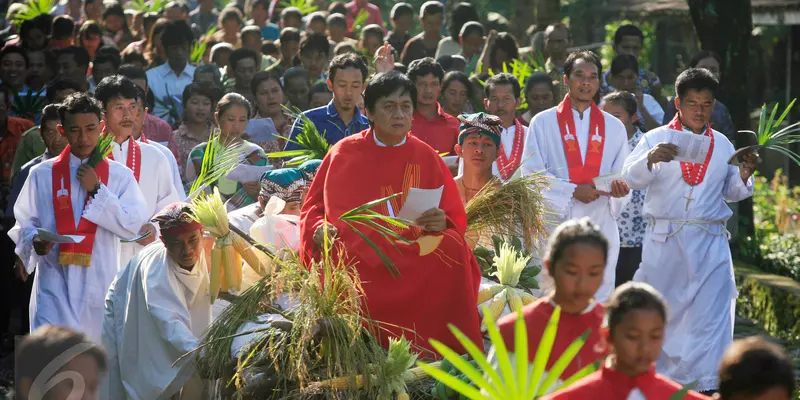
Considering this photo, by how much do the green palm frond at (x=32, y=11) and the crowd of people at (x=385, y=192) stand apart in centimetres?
238

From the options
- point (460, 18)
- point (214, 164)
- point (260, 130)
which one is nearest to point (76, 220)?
point (214, 164)

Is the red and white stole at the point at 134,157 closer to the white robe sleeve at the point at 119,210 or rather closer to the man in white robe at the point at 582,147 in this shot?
the white robe sleeve at the point at 119,210

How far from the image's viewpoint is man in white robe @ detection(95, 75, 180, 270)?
380 inches

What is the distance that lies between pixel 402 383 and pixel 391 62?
476 cm

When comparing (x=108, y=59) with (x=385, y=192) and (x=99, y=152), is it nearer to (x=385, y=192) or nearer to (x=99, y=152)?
(x=99, y=152)

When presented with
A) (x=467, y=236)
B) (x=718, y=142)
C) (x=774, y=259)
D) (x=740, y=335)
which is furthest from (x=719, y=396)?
(x=774, y=259)

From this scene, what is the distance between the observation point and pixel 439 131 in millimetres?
10844

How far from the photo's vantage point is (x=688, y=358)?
9.87 metres

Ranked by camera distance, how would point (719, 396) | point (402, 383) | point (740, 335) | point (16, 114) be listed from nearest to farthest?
point (719, 396) < point (402, 383) < point (740, 335) < point (16, 114)

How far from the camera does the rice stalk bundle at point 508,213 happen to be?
842 centimetres

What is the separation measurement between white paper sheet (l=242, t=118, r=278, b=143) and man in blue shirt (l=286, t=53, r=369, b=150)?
1386 mm

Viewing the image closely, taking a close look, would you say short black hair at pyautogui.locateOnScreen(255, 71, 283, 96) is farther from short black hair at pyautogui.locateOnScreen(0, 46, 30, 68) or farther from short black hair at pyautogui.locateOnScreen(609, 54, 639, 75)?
short black hair at pyautogui.locateOnScreen(0, 46, 30, 68)

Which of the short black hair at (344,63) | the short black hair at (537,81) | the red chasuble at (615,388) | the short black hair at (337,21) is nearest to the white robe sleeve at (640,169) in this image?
the short black hair at (344,63)

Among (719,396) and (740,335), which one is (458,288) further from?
(740,335)
